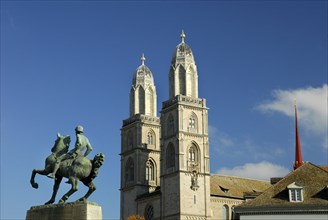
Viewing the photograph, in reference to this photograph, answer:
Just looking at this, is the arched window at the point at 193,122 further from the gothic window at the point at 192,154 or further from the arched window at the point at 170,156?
the arched window at the point at 170,156

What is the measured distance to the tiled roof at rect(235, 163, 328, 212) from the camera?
46.8m

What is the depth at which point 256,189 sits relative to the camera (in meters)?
105

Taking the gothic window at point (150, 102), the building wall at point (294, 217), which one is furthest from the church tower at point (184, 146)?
the building wall at point (294, 217)

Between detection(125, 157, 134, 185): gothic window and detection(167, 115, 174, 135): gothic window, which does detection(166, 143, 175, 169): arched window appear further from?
detection(125, 157, 134, 185): gothic window

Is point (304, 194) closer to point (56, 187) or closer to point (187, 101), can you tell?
point (56, 187)

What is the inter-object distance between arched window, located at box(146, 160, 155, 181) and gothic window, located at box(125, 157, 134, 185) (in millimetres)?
2365

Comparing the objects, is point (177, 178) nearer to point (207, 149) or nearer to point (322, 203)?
point (207, 149)

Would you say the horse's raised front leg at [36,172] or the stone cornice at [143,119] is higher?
the stone cornice at [143,119]

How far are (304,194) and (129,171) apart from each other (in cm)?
6041

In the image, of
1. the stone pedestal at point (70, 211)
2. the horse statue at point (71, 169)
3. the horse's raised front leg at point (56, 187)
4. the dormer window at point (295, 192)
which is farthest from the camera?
the dormer window at point (295, 192)

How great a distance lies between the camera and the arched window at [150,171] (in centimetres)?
10506

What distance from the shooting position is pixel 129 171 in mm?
105875

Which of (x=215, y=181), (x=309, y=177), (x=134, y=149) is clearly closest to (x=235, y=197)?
(x=215, y=181)

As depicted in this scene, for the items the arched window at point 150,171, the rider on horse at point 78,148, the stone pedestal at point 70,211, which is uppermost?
the arched window at point 150,171
